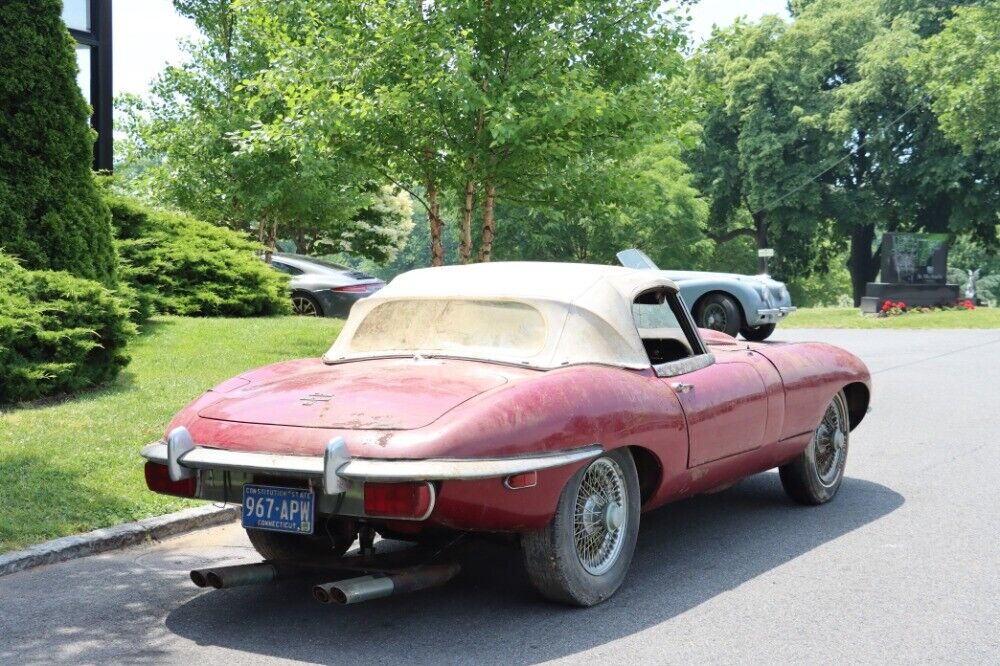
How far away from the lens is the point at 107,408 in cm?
Answer: 910

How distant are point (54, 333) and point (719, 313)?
11.3m

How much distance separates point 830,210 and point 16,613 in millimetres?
48551

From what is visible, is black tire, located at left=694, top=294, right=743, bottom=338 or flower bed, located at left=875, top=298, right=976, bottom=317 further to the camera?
flower bed, located at left=875, top=298, right=976, bottom=317

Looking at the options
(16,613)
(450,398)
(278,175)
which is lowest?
(16,613)

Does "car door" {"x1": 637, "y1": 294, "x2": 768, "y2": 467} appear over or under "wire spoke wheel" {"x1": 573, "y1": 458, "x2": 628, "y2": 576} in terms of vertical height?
over

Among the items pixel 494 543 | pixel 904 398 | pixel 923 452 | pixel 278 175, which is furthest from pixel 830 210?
pixel 494 543

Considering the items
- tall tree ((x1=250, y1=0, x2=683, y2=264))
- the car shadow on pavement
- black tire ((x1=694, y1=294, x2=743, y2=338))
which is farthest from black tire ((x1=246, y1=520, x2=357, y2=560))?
black tire ((x1=694, y1=294, x2=743, y2=338))

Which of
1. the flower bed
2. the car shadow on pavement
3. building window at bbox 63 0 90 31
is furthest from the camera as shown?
the flower bed

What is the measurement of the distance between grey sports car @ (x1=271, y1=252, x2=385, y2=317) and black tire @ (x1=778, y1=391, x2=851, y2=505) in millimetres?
13142

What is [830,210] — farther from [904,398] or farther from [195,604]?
[195,604]

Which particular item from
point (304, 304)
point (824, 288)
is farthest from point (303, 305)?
point (824, 288)

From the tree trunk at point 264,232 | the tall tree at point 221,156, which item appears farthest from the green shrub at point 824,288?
the tall tree at point 221,156

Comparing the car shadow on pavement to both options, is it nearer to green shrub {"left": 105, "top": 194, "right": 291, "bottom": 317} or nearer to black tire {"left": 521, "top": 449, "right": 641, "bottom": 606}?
black tire {"left": 521, "top": 449, "right": 641, "bottom": 606}

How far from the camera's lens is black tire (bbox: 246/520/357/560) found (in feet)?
18.1
